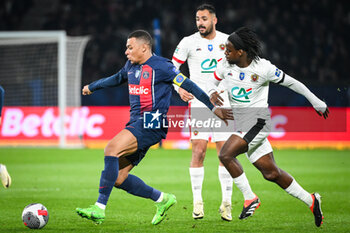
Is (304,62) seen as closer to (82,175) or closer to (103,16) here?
(103,16)

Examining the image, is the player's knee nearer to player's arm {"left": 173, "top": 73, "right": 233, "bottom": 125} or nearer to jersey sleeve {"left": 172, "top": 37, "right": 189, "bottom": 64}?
player's arm {"left": 173, "top": 73, "right": 233, "bottom": 125}

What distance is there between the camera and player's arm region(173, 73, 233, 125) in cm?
552

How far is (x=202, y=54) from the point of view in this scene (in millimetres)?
6895

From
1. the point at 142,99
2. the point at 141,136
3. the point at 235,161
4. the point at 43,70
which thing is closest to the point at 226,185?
the point at 235,161

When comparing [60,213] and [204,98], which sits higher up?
[204,98]

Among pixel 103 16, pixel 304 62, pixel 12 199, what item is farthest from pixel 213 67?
pixel 103 16

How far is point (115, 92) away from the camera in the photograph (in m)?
16.4

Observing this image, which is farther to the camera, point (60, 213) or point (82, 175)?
point (82, 175)

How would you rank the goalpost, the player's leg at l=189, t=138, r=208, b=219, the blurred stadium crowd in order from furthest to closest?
the blurred stadium crowd, the goalpost, the player's leg at l=189, t=138, r=208, b=219

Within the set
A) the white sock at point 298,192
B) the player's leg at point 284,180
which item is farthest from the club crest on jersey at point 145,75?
the white sock at point 298,192

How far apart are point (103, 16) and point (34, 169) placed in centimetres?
1123

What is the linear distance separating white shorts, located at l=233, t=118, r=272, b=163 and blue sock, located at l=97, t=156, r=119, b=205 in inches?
A: 49.7

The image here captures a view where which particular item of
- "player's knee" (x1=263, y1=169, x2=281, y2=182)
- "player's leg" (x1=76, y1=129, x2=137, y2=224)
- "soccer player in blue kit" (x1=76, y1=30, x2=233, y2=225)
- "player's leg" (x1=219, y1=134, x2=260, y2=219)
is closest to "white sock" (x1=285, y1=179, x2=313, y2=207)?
"player's knee" (x1=263, y1=169, x2=281, y2=182)

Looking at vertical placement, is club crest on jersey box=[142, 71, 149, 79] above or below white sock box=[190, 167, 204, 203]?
above
